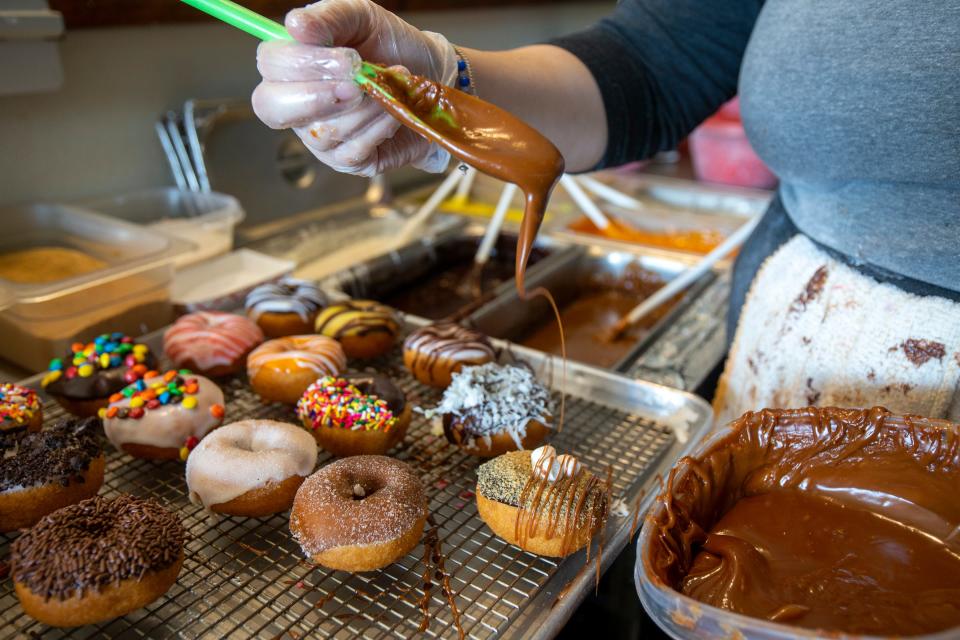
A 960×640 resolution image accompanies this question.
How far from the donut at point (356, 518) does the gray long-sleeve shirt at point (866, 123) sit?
0.98m

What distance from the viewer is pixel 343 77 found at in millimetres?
1173

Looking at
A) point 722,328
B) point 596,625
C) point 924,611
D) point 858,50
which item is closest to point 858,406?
point 924,611

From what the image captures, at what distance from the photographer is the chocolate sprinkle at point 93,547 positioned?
1.14 meters

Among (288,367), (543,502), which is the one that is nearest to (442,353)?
(288,367)

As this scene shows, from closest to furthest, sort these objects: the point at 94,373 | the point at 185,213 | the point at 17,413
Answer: the point at 17,413 → the point at 94,373 → the point at 185,213

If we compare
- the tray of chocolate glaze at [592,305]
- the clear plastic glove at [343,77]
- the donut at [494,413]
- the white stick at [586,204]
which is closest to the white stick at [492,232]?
the tray of chocolate glaze at [592,305]

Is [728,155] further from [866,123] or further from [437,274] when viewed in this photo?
[866,123]

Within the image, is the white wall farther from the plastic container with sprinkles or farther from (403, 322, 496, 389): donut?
(403, 322, 496, 389): donut

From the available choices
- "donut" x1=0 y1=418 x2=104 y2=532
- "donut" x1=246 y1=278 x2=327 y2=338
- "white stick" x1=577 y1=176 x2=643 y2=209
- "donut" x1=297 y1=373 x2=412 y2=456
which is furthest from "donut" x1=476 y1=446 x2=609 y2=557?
"white stick" x1=577 y1=176 x2=643 y2=209

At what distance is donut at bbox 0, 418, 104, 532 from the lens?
1.33 metres

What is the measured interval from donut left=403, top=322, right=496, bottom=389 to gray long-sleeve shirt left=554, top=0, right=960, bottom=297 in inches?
27.6

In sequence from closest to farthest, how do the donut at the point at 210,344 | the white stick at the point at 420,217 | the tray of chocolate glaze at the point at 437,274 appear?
the donut at the point at 210,344 → the tray of chocolate glaze at the point at 437,274 → the white stick at the point at 420,217

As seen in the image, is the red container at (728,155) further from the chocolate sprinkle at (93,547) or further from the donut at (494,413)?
the chocolate sprinkle at (93,547)

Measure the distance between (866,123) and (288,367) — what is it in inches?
51.9
